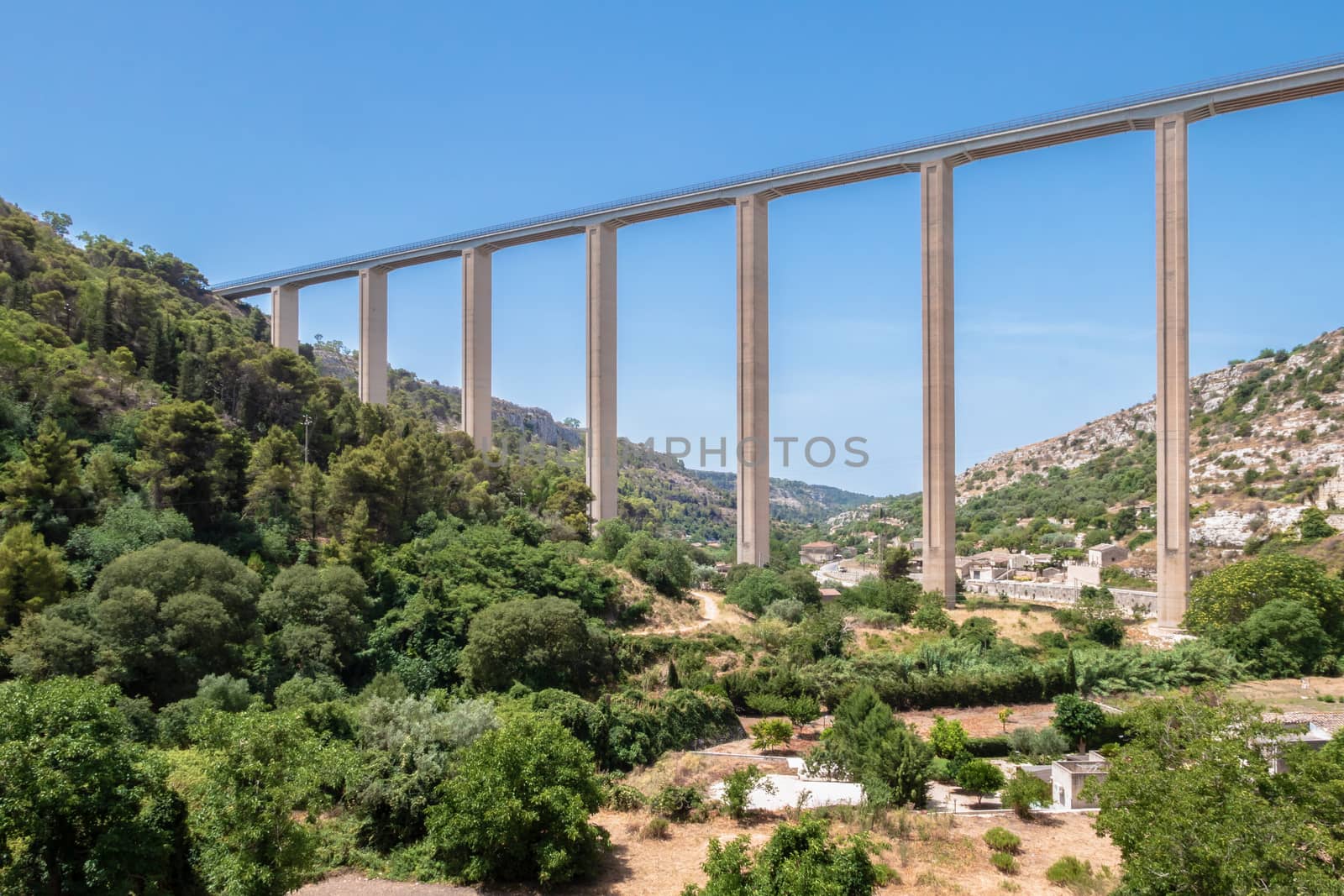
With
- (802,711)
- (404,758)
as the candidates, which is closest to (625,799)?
(404,758)

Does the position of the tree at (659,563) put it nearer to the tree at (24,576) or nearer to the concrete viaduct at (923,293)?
the concrete viaduct at (923,293)

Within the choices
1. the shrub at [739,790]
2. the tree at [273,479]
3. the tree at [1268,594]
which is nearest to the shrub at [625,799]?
the shrub at [739,790]

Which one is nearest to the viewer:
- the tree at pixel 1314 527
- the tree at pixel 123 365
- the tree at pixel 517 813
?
the tree at pixel 517 813

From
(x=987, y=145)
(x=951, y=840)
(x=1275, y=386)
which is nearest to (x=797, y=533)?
(x=1275, y=386)

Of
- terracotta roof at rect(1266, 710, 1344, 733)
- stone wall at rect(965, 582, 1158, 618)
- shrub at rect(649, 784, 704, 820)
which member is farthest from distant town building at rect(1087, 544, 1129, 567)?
shrub at rect(649, 784, 704, 820)

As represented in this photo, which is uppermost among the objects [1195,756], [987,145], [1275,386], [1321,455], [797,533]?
[987,145]

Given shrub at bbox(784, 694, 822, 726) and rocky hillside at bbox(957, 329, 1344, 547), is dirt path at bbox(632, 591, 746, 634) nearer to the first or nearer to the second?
shrub at bbox(784, 694, 822, 726)

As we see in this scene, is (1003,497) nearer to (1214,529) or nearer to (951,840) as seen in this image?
(1214,529)
